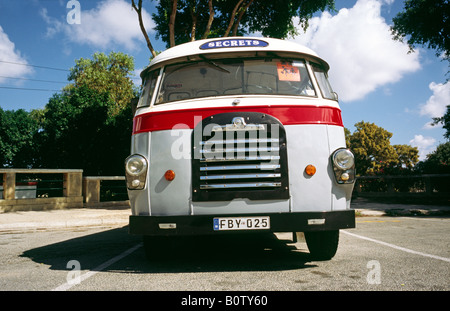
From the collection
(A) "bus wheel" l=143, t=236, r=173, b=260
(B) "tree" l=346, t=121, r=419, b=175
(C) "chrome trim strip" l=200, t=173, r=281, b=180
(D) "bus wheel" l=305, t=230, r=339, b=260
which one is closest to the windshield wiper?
(C) "chrome trim strip" l=200, t=173, r=281, b=180

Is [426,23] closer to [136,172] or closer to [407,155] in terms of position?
[136,172]

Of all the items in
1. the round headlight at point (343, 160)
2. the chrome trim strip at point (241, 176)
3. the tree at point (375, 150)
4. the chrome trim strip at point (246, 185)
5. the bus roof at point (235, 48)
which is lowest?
the chrome trim strip at point (246, 185)

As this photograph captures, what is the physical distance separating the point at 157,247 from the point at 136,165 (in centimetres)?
115

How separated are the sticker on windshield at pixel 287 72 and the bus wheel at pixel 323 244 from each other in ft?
6.62

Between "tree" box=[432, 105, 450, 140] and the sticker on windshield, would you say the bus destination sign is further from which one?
"tree" box=[432, 105, 450, 140]

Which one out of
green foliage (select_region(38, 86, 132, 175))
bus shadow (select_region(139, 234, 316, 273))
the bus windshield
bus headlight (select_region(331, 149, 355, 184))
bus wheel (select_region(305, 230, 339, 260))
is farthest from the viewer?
green foliage (select_region(38, 86, 132, 175))

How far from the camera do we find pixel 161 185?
169 inches

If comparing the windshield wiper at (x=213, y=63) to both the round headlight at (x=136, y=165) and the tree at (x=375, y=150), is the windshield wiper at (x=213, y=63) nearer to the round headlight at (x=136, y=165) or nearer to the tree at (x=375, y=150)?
the round headlight at (x=136, y=165)

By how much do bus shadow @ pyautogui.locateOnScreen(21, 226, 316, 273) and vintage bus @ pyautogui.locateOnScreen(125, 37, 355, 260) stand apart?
1.54ft

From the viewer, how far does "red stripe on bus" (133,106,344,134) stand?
14.3 ft

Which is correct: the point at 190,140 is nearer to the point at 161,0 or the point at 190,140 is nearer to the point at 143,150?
the point at 143,150

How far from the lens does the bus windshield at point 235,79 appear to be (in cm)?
476

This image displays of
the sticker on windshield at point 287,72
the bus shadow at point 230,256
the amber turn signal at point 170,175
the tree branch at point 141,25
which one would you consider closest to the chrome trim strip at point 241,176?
the amber turn signal at point 170,175

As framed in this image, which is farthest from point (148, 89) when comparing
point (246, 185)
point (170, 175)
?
point (246, 185)
